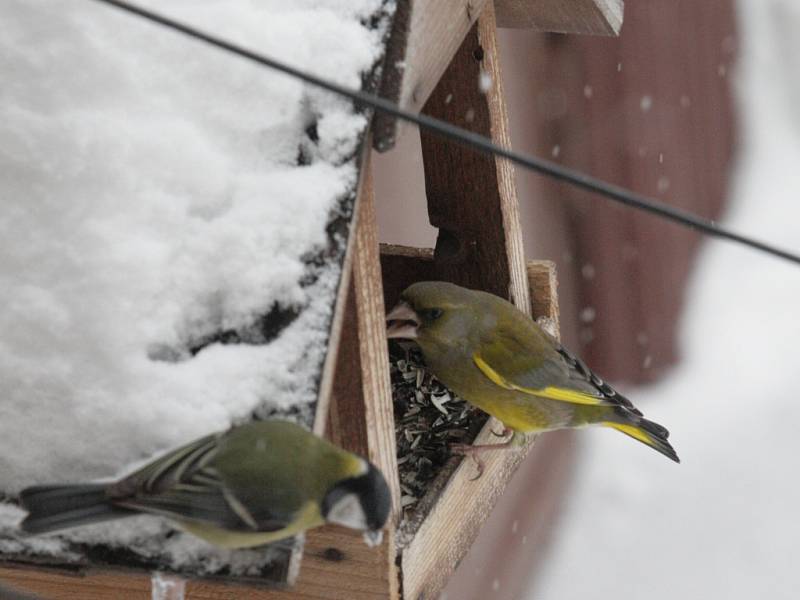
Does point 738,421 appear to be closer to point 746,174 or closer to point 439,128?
point 746,174

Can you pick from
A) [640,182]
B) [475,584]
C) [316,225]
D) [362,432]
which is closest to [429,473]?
[362,432]

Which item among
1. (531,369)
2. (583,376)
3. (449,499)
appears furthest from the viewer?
(583,376)

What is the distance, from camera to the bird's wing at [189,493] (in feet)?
3.88

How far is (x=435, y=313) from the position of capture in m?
1.95

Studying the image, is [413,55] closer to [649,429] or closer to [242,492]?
[242,492]

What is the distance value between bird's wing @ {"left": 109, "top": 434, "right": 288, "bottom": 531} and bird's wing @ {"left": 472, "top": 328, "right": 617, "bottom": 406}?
0.85m

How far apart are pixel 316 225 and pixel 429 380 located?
2.78ft

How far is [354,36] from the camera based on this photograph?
1.40 meters

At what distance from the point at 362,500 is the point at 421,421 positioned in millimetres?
725

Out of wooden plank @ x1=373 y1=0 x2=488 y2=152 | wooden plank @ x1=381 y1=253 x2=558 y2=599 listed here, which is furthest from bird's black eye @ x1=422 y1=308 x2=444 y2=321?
wooden plank @ x1=373 y1=0 x2=488 y2=152

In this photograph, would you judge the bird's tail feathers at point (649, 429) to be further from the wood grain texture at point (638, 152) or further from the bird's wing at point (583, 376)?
the wood grain texture at point (638, 152)

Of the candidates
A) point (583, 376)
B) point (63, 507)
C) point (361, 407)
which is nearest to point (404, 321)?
point (583, 376)

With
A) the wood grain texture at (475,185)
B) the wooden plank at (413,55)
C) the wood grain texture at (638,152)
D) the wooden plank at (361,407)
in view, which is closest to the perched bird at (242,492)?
the wooden plank at (361,407)

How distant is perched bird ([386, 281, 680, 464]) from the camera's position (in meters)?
1.96
